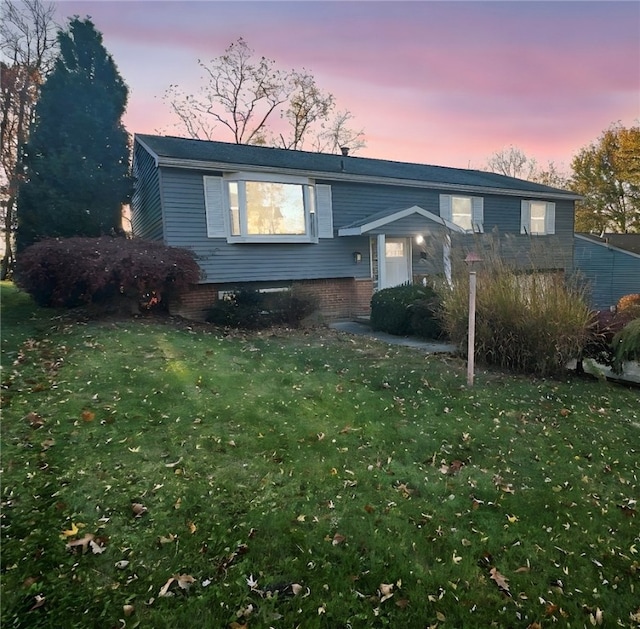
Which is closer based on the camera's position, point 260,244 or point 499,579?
point 499,579

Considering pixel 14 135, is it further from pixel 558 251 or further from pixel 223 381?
pixel 558 251

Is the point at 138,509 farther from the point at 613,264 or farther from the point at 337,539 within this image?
the point at 613,264

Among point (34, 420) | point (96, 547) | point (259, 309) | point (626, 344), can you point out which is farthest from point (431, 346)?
point (96, 547)

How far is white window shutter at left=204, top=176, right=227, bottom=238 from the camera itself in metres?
10.7

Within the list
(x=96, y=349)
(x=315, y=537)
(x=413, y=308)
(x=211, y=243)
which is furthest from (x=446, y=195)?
(x=315, y=537)

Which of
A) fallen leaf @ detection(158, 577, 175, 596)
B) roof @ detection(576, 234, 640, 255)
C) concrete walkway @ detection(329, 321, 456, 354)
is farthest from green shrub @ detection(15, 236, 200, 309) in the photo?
roof @ detection(576, 234, 640, 255)

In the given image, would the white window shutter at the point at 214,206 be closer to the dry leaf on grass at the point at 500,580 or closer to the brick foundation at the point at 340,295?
the brick foundation at the point at 340,295

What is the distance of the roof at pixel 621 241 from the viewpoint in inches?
826

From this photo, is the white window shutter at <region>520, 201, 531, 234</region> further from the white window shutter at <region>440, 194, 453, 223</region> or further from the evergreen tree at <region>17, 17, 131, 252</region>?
the evergreen tree at <region>17, 17, 131, 252</region>

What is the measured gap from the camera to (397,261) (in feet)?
46.4

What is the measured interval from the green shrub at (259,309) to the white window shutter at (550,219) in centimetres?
1203

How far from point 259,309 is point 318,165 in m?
5.69

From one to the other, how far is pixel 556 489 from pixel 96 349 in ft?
18.6

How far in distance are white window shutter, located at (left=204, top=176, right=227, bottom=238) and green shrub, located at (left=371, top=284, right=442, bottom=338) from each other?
4.37 meters
